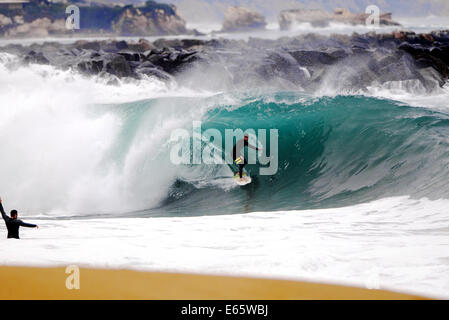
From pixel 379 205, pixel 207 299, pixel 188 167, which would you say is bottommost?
pixel 207 299

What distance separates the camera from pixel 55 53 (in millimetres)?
16594

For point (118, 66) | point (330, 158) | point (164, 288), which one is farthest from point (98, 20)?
point (164, 288)

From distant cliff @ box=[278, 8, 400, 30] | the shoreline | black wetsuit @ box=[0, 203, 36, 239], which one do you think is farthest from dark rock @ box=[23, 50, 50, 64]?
the shoreline

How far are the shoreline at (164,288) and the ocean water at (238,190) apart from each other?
0.31 feet

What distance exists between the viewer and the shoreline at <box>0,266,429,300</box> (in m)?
2.23

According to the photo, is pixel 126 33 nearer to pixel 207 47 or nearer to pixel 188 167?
pixel 207 47

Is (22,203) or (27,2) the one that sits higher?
(27,2)

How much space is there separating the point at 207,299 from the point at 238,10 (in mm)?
15287

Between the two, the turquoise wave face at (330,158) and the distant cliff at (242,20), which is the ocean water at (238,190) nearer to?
the turquoise wave face at (330,158)

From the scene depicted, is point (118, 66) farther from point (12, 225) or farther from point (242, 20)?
point (12, 225)

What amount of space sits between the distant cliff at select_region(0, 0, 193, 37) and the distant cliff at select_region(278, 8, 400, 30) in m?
3.49

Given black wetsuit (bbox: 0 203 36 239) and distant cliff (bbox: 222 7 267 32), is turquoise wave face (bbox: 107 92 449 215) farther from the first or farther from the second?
distant cliff (bbox: 222 7 267 32)

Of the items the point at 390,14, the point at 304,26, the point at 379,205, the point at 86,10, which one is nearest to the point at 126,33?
the point at 86,10

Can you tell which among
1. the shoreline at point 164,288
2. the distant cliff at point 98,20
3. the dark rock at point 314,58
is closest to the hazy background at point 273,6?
the distant cliff at point 98,20
